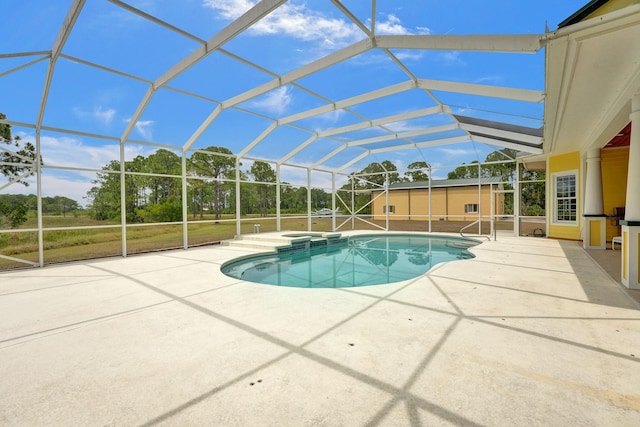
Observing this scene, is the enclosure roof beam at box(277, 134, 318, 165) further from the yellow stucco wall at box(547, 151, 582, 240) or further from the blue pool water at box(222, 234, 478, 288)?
the yellow stucco wall at box(547, 151, 582, 240)

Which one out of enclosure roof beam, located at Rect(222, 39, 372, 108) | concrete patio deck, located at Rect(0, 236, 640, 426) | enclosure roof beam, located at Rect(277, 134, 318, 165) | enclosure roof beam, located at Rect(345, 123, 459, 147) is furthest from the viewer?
enclosure roof beam, located at Rect(277, 134, 318, 165)

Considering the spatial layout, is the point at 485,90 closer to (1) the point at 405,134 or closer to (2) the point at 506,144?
(1) the point at 405,134

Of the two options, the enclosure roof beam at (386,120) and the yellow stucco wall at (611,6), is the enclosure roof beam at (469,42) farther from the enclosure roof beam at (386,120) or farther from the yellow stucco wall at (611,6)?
the enclosure roof beam at (386,120)

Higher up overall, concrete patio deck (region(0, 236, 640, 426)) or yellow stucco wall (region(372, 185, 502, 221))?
yellow stucco wall (region(372, 185, 502, 221))

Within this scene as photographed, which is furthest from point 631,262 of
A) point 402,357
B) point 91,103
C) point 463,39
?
point 91,103

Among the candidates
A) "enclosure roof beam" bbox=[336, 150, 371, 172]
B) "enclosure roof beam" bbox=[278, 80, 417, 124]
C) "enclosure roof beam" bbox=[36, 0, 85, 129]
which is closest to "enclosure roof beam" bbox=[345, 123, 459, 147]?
"enclosure roof beam" bbox=[336, 150, 371, 172]

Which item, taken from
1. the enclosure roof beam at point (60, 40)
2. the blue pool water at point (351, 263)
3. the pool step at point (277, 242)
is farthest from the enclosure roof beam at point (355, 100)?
the enclosure roof beam at point (60, 40)

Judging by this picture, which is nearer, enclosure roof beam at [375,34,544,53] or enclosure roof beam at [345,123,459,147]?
enclosure roof beam at [375,34,544,53]

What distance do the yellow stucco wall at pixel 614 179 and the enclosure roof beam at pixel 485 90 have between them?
19.1ft

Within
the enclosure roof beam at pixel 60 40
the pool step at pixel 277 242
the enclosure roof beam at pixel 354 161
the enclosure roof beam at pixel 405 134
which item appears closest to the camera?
the enclosure roof beam at pixel 60 40

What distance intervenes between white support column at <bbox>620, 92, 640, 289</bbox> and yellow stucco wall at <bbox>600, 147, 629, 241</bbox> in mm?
6097

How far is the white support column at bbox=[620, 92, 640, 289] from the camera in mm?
3961

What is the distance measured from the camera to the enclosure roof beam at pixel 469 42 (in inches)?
143

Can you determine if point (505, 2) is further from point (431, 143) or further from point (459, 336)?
point (431, 143)
